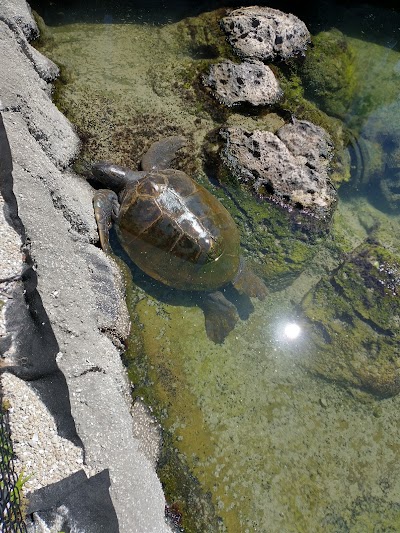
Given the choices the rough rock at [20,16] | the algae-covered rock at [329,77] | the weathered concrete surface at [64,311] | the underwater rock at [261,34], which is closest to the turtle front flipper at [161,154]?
the weathered concrete surface at [64,311]

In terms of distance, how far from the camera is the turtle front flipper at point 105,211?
4113 mm

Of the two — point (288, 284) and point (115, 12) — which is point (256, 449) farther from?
point (115, 12)

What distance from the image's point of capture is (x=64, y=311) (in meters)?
3.22

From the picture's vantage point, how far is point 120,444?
307 centimetres

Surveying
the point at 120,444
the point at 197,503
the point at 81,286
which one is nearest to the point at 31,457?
the point at 120,444

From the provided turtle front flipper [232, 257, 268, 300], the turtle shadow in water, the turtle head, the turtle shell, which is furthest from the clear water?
the turtle head

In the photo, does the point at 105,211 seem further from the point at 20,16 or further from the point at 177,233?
the point at 20,16

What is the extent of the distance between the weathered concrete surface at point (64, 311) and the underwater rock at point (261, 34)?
2621 millimetres

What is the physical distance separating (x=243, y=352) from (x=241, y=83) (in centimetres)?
317

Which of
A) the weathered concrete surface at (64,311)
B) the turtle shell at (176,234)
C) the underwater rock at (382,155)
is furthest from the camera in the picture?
the underwater rock at (382,155)

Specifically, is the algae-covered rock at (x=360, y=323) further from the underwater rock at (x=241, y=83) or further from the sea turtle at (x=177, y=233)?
the underwater rock at (x=241, y=83)

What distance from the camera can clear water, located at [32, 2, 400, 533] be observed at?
3.85 meters

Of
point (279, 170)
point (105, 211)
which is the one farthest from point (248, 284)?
point (105, 211)

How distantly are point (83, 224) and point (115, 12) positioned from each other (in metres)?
3.10
